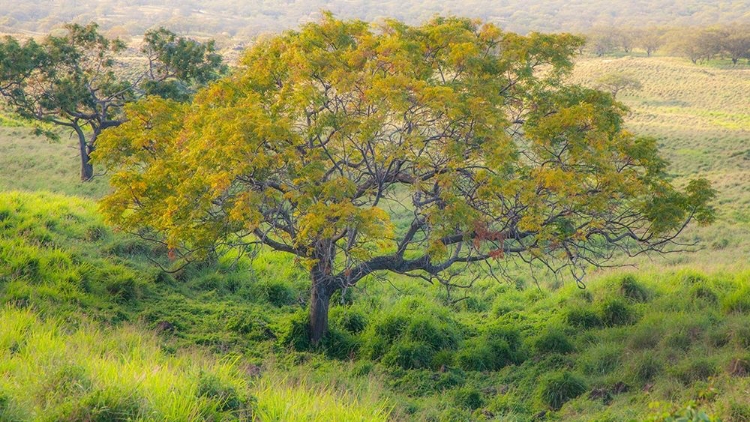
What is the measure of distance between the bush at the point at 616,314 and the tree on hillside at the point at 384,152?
5.69 ft

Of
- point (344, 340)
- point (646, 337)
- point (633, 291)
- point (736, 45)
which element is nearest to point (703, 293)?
point (633, 291)

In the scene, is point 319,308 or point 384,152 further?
point 319,308

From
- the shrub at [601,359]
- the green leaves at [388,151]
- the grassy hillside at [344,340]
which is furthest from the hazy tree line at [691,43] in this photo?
the shrub at [601,359]

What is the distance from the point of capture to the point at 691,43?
76.6m

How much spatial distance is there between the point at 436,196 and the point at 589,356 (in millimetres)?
3190

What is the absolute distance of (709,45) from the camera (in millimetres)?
74875

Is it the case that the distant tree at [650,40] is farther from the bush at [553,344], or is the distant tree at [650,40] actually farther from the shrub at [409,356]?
the shrub at [409,356]

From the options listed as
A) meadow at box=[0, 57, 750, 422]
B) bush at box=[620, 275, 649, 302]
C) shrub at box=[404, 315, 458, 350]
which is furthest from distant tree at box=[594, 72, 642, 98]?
shrub at box=[404, 315, 458, 350]

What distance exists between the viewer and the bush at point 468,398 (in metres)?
8.52

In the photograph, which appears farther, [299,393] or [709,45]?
[709,45]

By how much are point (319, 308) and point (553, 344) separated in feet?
12.0

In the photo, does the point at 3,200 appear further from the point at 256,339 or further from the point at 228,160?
the point at 228,160

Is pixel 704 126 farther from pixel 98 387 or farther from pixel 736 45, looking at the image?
pixel 98 387

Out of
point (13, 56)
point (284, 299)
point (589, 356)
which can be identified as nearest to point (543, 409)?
point (589, 356)
